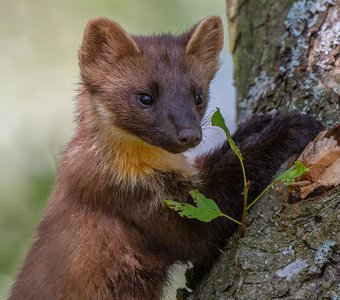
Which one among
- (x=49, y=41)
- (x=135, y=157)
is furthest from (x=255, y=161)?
(x=49, y=41)

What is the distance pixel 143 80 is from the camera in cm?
588

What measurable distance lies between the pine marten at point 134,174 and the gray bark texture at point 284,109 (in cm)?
37

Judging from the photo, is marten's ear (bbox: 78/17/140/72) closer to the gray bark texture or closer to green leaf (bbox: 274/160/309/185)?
the gray bark texture

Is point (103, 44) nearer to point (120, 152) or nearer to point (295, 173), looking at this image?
point (120, 152)

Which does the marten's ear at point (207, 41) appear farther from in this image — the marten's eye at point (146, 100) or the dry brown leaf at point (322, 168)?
the dry brown leaf at point (322, 168)

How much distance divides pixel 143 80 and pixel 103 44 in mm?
439

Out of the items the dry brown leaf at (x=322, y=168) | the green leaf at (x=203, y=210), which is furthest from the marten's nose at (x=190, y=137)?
the dry brown leaf at (x=322, y=168)

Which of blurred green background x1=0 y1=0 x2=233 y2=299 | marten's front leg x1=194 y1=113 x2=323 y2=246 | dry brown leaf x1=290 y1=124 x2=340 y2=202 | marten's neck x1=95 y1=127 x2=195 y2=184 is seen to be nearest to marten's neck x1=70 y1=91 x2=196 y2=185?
marten's neck x1=95 y1=127 x2=195 y2=184

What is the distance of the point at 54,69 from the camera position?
12.8m

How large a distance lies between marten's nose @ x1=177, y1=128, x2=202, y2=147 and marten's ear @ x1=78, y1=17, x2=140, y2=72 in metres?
0.92

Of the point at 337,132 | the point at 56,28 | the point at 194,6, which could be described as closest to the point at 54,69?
the point at 56,28

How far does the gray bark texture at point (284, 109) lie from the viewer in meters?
4.67

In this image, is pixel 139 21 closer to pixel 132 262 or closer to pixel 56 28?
pixel 56 28

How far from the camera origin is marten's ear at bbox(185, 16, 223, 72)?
6.24 metres
